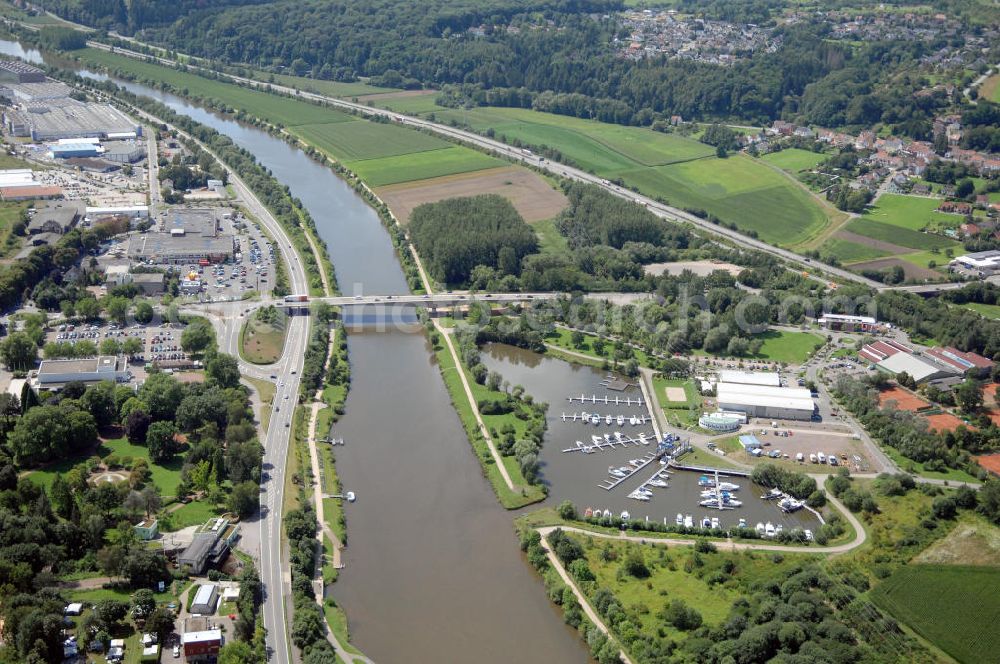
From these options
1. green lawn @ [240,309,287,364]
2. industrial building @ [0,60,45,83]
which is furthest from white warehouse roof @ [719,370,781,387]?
industrial building @ [0,60,45,83]

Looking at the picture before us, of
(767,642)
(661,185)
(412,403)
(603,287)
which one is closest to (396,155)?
(661,185)

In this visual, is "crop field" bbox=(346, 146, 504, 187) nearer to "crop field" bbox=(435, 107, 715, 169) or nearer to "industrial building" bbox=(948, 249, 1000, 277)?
"crop field" bbox=(435, 107, 715, 169)

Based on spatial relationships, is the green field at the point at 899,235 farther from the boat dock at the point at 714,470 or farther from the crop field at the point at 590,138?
the boat dock at the point at 714,470

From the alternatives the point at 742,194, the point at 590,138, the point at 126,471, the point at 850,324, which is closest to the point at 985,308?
the point at 850,324

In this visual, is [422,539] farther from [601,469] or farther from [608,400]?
[608,400]

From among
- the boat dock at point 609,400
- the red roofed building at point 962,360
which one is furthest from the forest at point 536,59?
the boat dock at point 609,400

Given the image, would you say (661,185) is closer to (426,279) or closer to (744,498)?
(426,279)
